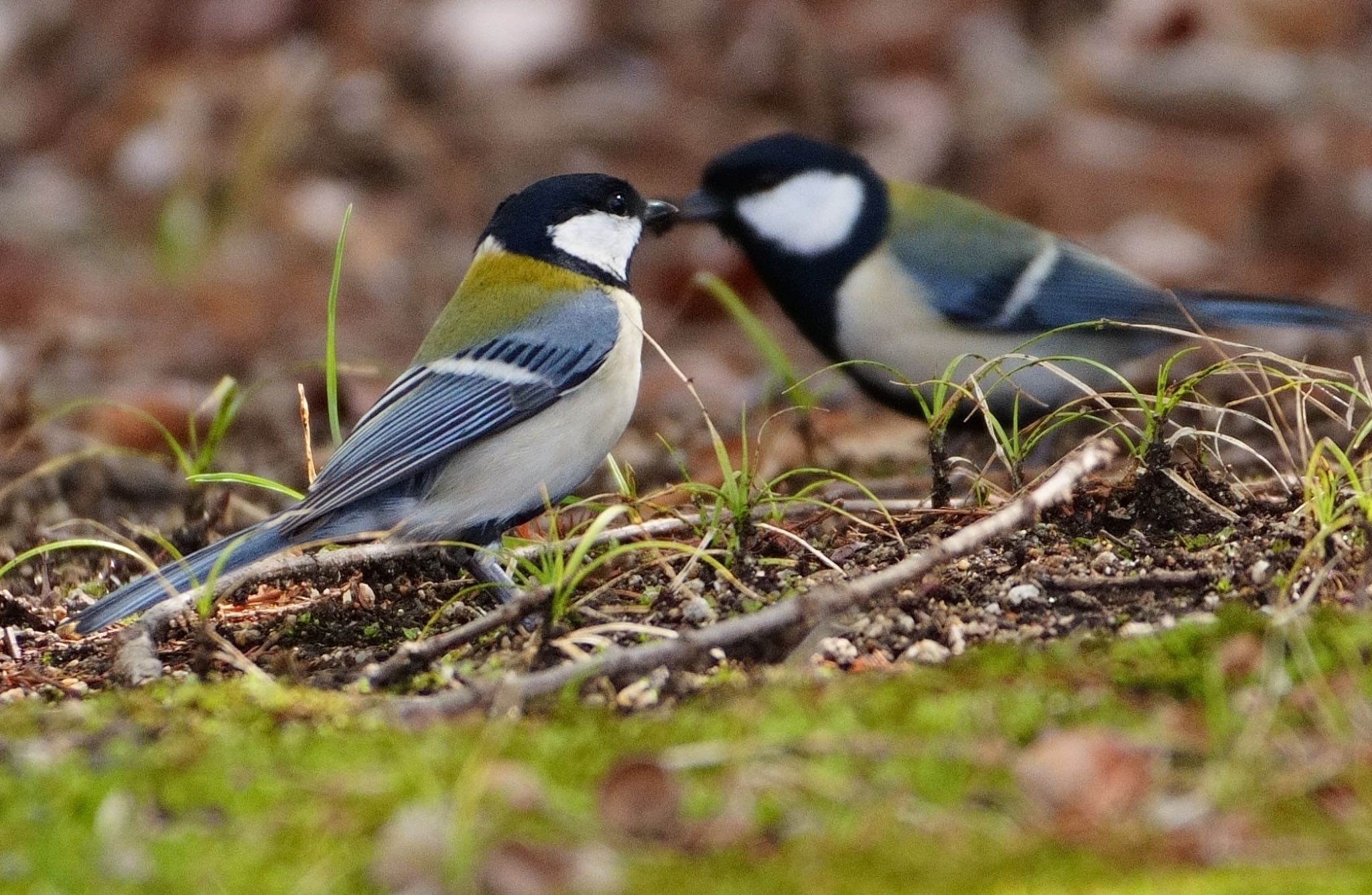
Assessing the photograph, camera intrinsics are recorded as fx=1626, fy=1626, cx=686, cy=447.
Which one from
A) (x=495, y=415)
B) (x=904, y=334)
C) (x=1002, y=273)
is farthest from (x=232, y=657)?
(x=1002, y=273)

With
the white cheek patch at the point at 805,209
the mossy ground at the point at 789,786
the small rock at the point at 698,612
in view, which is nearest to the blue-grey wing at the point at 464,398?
the small rock at the point at 698,612

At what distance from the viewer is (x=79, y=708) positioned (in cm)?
213

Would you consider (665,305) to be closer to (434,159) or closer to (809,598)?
(434,159)

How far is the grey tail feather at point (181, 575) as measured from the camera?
242 cm

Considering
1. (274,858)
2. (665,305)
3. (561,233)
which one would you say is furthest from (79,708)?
(665,305)

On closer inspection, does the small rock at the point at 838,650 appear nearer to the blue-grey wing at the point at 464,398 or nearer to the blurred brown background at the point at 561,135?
the blue-grey wing at the point at 464,398

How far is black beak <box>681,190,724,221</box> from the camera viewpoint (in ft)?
13.9

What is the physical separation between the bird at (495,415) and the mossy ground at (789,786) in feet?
2.45

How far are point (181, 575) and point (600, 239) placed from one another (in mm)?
1177

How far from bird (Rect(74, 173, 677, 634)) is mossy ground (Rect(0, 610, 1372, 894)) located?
29.3 inches

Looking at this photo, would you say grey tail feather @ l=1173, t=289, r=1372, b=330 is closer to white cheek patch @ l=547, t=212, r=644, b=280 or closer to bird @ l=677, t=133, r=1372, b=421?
bird @ l=677, t=133, r=1372, b=421

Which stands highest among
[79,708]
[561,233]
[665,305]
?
[561,233]

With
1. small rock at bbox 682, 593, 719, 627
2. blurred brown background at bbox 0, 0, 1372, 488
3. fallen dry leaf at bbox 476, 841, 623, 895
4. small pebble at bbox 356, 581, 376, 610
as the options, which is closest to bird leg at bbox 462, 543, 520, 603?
small pebble at bbox 356, 581, 376, 610

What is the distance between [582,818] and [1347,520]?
3.71 ft
